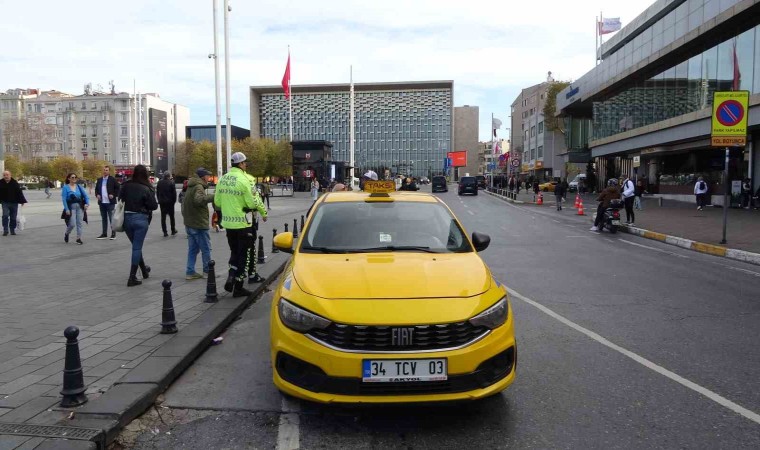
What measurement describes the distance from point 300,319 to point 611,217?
55.0ft

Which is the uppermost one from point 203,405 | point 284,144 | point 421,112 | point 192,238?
point 421,112

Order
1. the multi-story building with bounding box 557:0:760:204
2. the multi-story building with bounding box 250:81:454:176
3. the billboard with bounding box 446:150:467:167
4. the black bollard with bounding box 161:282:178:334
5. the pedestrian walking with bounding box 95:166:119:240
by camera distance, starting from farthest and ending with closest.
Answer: the multi-story building with bounding box 250:81:454:176, the billboard with bounding box 446:150:467:167, the multi-story building with bounding box 557:0:760:204, the pedestrian walking with bounding box 95:166:119:240, the black bollard with bounding box 161:282:178:334

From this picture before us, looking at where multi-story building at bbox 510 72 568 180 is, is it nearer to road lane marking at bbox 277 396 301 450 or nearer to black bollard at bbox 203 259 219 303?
black bollard at bbox 203 259 219 303

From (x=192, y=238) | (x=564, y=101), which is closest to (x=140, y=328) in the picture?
(x=192, y=238)

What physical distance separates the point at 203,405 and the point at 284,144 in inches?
3034

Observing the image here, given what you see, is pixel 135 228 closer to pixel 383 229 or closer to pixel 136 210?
pixel 136 210

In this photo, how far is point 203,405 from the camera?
4.02 m

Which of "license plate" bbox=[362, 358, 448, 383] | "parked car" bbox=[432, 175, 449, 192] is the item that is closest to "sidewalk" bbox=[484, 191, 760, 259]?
"license plate" bbox=[362, 358, 448, 383]

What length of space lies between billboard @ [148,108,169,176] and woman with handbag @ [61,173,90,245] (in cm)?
10862

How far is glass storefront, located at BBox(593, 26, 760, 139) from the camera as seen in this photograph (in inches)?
960

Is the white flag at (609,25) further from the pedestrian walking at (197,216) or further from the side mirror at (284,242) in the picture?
the side mirror at (284,242)

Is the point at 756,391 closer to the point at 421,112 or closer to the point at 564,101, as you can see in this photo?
the point at 564,101

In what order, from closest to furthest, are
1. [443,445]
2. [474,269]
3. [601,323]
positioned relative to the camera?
1. [443,445]
2. [474,269]
3. [601,323]

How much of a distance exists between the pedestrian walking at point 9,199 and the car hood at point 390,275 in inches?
553
